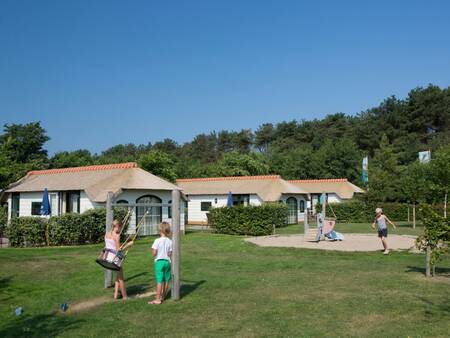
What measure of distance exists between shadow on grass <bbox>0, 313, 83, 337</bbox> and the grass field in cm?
2

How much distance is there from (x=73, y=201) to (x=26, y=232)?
20.2ft

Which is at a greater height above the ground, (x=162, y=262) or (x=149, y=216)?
(x=149, y=216)

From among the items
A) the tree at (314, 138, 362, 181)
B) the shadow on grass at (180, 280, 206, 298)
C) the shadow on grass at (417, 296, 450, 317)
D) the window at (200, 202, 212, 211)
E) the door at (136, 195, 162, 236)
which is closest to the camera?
the shadow on grass at (417, 296, 450, 317)

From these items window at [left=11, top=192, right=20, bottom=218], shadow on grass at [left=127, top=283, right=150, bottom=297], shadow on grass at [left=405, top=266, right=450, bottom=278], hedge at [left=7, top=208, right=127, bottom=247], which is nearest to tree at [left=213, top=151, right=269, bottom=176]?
window at [left=11, top=192, right=20, bottom=218]

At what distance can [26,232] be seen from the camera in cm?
1989

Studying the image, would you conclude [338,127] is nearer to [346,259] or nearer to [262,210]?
[262,210]

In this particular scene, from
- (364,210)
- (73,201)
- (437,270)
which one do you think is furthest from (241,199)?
(437,270)

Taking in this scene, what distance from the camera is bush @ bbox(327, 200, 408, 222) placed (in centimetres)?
3591

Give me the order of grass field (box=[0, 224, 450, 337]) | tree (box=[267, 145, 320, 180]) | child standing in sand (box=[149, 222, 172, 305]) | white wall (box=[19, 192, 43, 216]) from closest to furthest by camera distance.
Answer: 1. grass field (box=[0, 224, 450, 337])
2. child standing in sand (box=[149, 222, 172, 305])
3. white wall (box=[19, 192, 43, 216])
4. tree (box=[267, 145, 320, 180])

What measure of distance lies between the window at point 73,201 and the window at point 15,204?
4.27 metres

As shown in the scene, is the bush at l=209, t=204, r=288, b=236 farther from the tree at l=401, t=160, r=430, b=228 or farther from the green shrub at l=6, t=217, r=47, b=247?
the green shrub at l=6, t=217, r=47, b=247

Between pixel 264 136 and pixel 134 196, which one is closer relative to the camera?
pixel 134 196

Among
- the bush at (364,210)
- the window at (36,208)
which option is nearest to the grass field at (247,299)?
the window at (36,208)

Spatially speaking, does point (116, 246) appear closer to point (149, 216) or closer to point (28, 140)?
point (149, 216)
